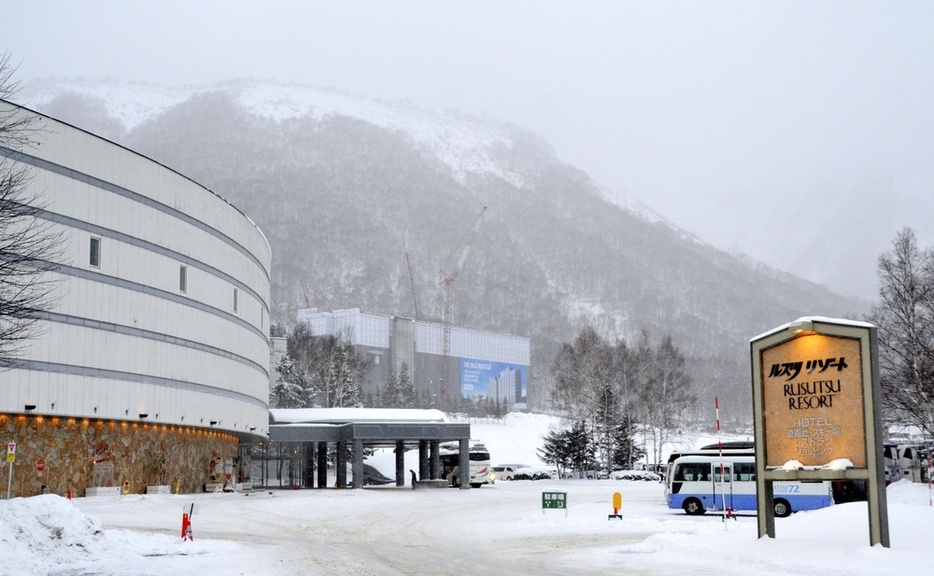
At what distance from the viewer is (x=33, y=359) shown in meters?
43.2

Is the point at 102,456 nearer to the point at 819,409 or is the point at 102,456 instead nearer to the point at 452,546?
the point at 452,546

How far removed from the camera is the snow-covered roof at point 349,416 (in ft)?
235

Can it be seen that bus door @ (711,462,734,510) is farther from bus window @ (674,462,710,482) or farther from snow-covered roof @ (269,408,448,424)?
snow-covered roof @ (269,408,448,424)

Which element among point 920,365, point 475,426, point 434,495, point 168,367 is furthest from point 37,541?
point 475,426

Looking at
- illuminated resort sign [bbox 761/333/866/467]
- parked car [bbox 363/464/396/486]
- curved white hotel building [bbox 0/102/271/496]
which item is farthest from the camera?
parked car [bbox 363/464/396/486]

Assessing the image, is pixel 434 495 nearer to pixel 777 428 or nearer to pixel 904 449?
pixel 904 449

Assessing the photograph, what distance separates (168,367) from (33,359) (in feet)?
33.1

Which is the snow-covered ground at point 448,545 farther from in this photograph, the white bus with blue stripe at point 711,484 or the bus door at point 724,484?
the bus door at point 724,484

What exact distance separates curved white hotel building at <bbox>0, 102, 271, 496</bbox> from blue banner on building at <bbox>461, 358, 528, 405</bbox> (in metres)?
117

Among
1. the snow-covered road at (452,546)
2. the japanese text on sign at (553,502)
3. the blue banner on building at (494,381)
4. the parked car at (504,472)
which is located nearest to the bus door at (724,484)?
the snow-covered road at (452,546)

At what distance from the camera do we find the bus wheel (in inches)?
1585

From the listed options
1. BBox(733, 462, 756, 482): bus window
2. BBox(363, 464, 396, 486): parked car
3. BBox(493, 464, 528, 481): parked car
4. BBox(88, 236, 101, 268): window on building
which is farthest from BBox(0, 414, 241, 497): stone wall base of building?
BBox(493, 464, 528, 481): parked car

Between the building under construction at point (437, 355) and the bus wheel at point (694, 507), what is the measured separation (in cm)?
12570

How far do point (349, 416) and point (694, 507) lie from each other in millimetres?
36365
